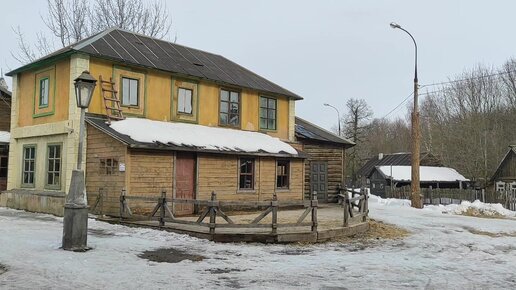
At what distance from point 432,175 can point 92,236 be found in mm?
40408

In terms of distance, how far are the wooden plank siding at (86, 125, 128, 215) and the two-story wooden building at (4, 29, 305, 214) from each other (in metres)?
0.03

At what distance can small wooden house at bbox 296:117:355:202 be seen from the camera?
80.5 ft

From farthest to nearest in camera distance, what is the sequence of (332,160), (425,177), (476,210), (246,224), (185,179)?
1. (425,177)
2. (476,210)
3. (332,160)
4. (185,179)
5. (246,224)

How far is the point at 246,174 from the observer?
1934cm

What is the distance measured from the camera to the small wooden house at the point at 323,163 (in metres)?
24.5

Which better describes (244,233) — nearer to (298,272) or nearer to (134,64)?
(298,272)

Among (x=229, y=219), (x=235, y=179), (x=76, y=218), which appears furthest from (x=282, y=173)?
(x=76, y=218)

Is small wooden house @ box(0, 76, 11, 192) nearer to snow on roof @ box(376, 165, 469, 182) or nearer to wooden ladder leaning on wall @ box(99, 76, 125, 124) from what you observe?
wooden ladder leaning on wall @ box(99, 76, 125, 124)

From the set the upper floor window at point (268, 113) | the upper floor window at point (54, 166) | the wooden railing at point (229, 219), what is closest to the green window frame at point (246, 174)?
the upper floor window at point (268, 113)

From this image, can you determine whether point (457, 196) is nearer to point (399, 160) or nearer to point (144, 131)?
point (399, 160)

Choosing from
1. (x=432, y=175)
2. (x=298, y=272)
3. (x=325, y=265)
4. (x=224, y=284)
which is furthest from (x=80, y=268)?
(x=432, y=175)

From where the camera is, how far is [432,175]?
46125 mm

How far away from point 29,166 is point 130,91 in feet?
17.3

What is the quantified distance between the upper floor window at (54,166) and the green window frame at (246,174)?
667 cm
